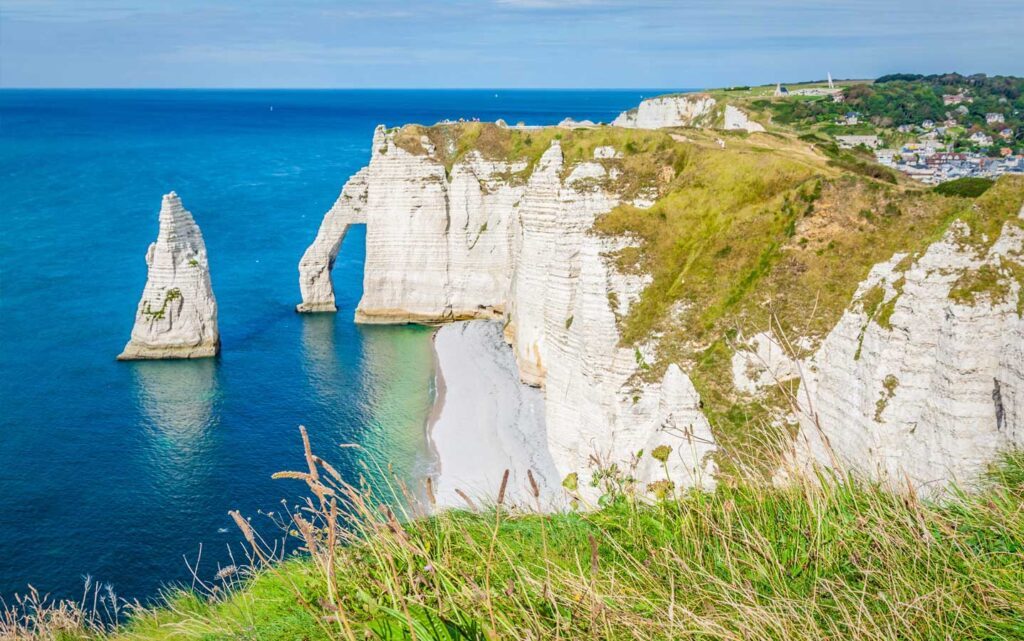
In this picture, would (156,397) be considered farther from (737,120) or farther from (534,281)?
(737,120)

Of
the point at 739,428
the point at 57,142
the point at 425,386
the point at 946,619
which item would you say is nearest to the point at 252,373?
the point at 425,386

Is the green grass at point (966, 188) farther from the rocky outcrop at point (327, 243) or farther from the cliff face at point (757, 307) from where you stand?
the rocky outcrop at point (327, 243)

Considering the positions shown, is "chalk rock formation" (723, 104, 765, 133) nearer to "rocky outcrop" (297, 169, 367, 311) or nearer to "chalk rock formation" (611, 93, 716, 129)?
"chalk rock formation" (611, 93, 716, 129)

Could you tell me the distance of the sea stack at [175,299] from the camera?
39.5m

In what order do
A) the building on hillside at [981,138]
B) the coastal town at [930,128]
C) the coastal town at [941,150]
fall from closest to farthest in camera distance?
the coastal town at [941,150] < the coastal town at [930,128] < the building on hillside at [981,138]

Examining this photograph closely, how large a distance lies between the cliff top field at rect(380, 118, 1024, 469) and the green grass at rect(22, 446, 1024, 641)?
11341mm

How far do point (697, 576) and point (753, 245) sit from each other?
65.2 feet

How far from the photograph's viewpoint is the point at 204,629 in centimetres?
589

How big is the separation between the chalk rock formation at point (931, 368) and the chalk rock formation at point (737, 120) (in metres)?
40.9

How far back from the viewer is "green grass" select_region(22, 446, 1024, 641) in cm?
408

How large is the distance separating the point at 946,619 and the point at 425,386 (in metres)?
34.1

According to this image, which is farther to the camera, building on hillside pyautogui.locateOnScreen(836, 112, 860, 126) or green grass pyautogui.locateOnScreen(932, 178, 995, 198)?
building on hillside pyautogui.locateOnScreen(836, 112, 860, 126)

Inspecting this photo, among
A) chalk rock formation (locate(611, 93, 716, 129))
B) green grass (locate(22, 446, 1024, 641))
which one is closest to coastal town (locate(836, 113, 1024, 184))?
chalk rock formation (locate(611, 93, 716, 129))

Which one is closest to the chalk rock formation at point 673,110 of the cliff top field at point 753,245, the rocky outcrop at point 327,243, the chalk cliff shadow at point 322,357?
the rocky outcrop at point 327,243
